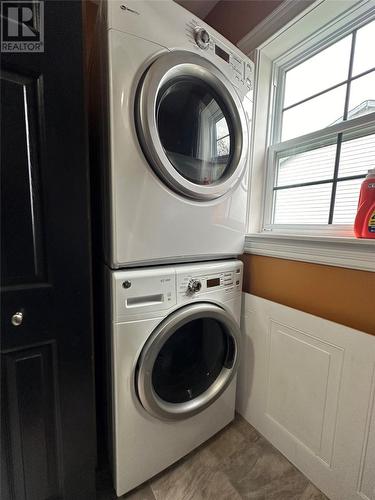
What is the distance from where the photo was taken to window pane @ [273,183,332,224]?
1124mm

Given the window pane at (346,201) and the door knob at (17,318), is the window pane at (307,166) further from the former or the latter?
the door knob at (17,318)

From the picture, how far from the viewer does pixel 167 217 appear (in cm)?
84

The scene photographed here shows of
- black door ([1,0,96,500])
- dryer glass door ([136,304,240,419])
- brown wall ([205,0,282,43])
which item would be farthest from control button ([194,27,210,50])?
dryer glass door ([136,304,240,419])

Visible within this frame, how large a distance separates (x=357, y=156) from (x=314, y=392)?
41.8 inches

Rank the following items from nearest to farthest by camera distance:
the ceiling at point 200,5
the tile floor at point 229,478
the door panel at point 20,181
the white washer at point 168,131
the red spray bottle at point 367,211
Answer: the door panel at point 20,181 < the white washer at point 168,131 < the red spray bottle at point 367,211 < the tile floor at point 229,478 < the ceiling at point 200,5

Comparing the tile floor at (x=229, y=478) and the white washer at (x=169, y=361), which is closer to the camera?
the white washer at (x=169, y=361)

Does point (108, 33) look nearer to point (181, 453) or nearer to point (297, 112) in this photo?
point (297, 112)

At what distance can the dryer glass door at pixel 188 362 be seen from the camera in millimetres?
833

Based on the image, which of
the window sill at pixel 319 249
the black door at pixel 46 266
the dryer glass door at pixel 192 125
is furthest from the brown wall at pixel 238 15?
the window sill at pixel 319 249

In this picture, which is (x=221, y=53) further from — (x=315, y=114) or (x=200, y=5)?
(x=200, y=5)

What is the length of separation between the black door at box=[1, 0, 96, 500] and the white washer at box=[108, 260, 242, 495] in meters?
0.13

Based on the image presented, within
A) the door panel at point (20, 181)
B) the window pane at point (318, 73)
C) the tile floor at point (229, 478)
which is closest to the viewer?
the door panel at point (20, 181)

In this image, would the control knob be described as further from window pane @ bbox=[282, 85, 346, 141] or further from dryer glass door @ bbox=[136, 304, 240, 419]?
window pane @ bbox=[282, 85, 346, 141]

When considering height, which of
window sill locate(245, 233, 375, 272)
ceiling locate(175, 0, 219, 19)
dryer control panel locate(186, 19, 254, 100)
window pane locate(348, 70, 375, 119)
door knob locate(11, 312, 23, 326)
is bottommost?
door knob locate(11, 312, 23, 326)
